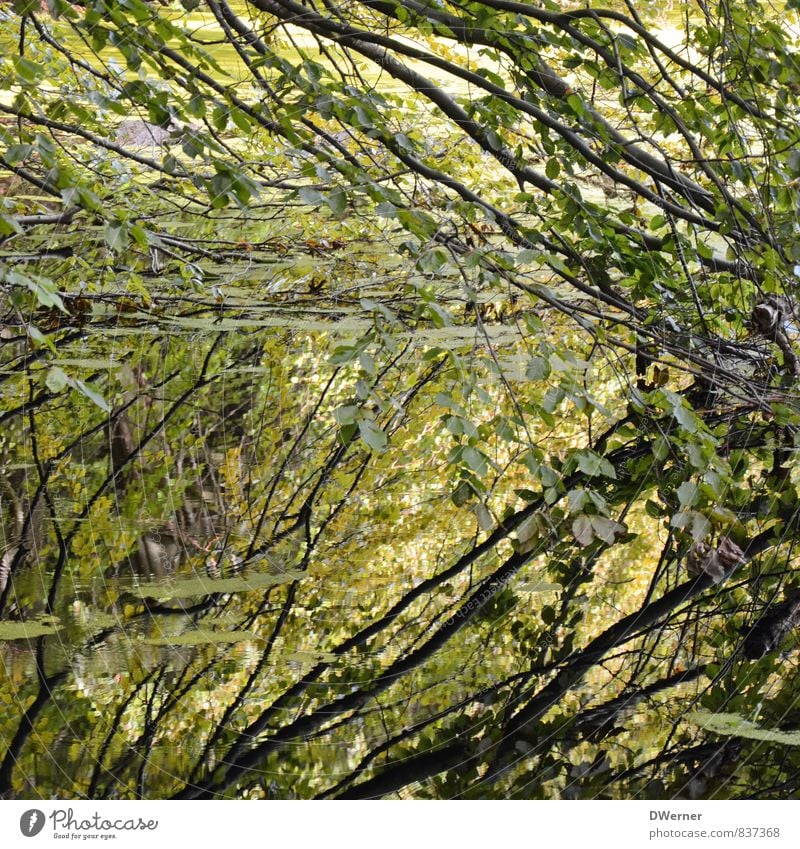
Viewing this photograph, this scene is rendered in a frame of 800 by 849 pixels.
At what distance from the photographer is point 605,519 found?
45.2 inches

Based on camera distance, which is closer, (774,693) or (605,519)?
(605,519)

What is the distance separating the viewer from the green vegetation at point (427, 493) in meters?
1.15

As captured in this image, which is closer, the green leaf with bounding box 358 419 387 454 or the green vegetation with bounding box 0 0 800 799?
the green leaf with bounding box 358 419 387 454

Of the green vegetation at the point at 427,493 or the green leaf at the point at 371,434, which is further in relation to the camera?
the green vegetation at the point at 427,493

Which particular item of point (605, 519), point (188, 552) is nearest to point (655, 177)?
point (605, 519)

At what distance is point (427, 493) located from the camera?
5.84 ft

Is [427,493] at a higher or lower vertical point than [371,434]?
lower

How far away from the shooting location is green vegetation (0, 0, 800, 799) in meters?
1.15

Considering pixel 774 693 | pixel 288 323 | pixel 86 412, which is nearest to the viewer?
pixel 774 693

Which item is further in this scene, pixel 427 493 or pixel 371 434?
pixel 427 493
